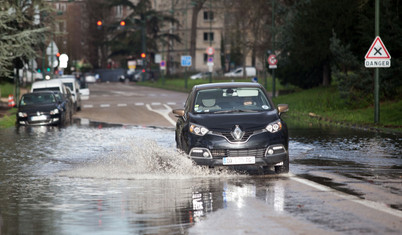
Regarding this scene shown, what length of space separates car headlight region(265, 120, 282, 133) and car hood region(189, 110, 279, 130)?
61mm

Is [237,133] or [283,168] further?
[283,168]

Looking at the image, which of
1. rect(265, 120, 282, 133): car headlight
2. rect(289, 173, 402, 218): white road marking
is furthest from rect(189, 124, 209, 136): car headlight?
rect(289, 173, 402, 218): white road marking

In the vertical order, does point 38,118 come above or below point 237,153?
below

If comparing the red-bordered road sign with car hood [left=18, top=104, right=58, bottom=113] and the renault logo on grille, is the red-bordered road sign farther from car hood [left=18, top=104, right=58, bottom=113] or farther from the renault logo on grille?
the renault logo on grille

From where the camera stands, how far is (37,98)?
32688 mm

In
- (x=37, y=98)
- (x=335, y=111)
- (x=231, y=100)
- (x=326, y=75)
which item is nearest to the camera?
(x=231, y=100)

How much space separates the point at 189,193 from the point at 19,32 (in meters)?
25.6

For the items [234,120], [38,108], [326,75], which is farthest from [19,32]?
[234,120]

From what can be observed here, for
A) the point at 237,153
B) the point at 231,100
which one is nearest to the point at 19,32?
the point at 231,100

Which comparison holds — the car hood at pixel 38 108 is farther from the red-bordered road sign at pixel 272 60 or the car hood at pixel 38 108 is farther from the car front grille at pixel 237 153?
the car front grille at pixel 237 153

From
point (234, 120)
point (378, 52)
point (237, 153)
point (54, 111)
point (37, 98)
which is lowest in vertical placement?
point (54, 111)

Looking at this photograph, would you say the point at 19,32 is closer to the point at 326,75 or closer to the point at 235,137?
the point at 326,75

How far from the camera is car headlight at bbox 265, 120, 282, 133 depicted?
13973mm

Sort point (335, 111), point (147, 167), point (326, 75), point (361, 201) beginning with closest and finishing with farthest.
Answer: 1. point (361, 201)
2. point (147, 167)
3. point (335, 111)
4. point (326, 75)
